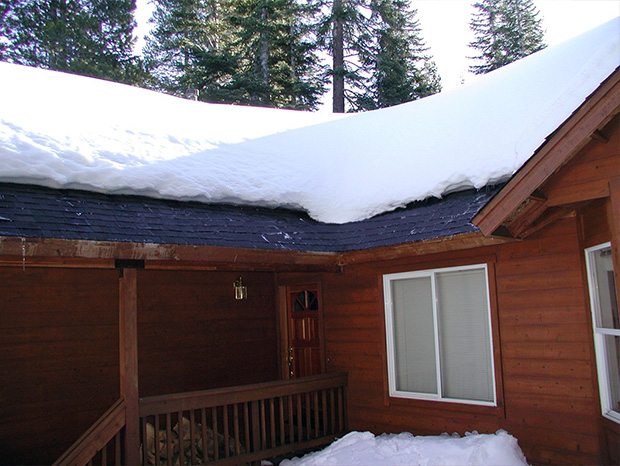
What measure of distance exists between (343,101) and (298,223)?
51.2 ft

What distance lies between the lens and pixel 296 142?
10.2 m

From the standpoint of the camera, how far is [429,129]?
898cm

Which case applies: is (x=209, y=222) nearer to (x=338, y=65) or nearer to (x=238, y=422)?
(x=238, y=422)

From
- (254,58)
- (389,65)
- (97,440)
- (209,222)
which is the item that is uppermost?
(254,58)

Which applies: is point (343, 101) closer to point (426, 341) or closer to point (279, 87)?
point (279, 87)

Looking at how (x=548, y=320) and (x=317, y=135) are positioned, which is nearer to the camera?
(x=548, y=320)

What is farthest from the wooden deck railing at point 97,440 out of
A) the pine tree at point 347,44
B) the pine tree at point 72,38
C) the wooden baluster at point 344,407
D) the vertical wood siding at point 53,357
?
the pine tree at point 72,38

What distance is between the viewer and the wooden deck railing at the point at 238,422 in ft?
20.2

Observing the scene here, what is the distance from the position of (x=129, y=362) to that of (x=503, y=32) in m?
24.9

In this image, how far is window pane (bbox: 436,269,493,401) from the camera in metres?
6.43

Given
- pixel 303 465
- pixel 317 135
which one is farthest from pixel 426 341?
pixel 317 135

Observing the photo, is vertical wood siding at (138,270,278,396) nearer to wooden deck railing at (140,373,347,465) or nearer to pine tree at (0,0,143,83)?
wooden deck railing at (140,373,347,465)

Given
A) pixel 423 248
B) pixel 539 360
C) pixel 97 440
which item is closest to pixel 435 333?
pixel 423 248

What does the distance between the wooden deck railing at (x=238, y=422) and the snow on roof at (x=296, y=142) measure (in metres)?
2.26
